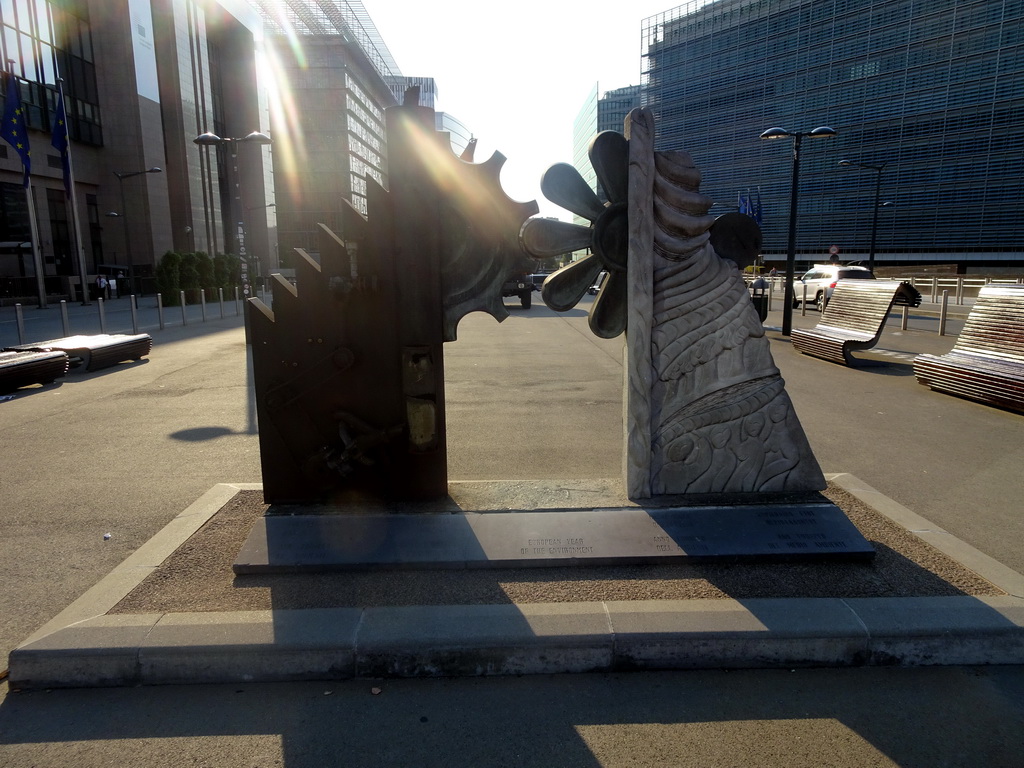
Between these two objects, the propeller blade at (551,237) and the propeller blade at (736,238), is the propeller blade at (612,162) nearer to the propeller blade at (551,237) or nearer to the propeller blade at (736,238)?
the propeller blade at (551,237)

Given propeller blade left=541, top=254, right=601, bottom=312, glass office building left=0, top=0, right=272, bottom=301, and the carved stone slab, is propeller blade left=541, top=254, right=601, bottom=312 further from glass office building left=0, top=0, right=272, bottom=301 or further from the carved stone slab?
glass office building left=0, top=0, right=272, bottom=301

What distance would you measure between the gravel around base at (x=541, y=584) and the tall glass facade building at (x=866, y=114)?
57.9m

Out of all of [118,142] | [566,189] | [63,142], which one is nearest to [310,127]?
[118,142]

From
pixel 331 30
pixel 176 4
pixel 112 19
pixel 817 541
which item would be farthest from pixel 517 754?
pixel 331 30

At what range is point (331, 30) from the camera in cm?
8000

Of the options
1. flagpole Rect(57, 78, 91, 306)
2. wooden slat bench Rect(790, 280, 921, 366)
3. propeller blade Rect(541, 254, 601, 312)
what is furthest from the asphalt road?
flagpole Rect(57, 78, 91, 306)

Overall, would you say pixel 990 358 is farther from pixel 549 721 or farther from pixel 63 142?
pixel 63 142

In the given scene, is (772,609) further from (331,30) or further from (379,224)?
(331,30)

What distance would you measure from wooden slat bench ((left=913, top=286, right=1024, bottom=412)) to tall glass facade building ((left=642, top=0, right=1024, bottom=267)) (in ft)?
167

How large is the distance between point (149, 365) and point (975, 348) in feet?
46.2

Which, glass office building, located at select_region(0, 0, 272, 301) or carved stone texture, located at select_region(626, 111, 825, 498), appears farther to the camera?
glass office building, located at select_region(0, 0, 272, 301)

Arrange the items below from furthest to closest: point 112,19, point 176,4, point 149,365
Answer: point 176,4, point 112,19, point 149,365

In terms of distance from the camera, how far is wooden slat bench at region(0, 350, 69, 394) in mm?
9889

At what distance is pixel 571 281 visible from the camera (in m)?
4.73
